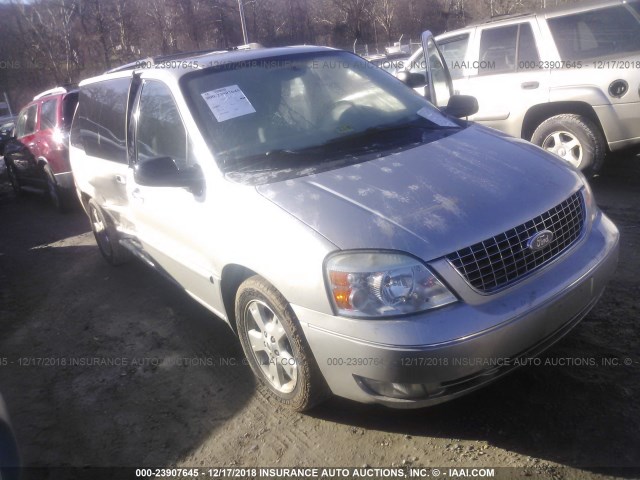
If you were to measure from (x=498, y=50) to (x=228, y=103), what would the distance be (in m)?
4.35

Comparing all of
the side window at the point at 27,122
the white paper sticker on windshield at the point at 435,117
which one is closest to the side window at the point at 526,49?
the white paper sticker on windshield at the point at 435,117

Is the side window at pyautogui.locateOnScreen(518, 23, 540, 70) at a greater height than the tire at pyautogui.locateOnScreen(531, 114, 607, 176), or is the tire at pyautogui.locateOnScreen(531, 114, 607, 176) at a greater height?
the side window at pyautogui.locateOnScreen(518, 23, 540, 70)

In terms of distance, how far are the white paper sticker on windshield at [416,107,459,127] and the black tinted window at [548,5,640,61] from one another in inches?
117

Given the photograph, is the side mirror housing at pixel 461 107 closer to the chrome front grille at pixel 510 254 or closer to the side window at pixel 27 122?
the chrome front grille at pixel 510 254

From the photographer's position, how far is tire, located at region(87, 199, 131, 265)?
17.4ft

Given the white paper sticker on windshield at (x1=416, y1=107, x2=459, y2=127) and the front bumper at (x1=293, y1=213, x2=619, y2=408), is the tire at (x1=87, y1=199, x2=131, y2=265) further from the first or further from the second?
the front bumper at (x1=293, y1=213, x2=619, y2=408)

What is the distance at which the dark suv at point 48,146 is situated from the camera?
8172 mm

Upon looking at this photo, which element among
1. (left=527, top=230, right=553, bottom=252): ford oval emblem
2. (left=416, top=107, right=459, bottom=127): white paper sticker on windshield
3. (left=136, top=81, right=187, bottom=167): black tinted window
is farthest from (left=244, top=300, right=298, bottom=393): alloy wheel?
(left=416, top=107, right=459, bottom=127): white paper sticker on windshield

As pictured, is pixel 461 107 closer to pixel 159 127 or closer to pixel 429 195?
pixel 429 195

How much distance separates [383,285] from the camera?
232 cm

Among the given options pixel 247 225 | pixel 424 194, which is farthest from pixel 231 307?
pixel 424 194

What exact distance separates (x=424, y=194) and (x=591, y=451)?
4.41 feet

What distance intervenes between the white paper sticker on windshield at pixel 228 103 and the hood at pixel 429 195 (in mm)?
745

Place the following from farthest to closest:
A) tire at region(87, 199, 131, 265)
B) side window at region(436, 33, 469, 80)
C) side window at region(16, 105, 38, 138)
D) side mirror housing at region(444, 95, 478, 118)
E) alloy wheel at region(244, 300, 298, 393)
Result: side window at region(16, 105, 38, 138) < side window at region(436, 33, 469, 80) < tire at region(87, 199, 131, 265) < side mirror housing at region(444, 95, 478, 118) < alloy wheel at region(244, 300, 298, 393)
